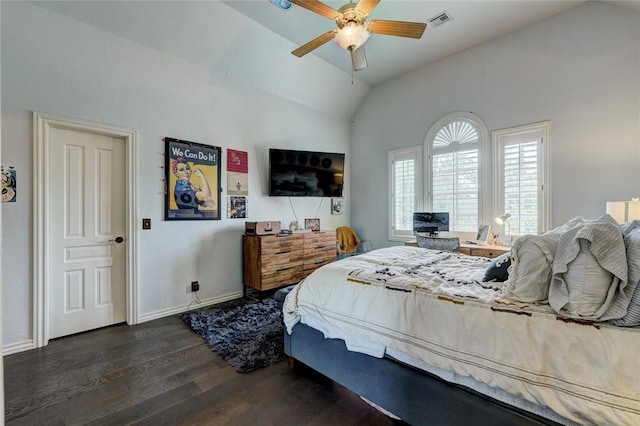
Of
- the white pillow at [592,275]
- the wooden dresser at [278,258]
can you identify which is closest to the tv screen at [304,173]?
the wooden dresser at [278,258]

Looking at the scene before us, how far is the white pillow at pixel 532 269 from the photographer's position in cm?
140

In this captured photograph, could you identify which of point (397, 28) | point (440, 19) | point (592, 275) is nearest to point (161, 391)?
point (592, 275)

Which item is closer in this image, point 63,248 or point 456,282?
point 456,282

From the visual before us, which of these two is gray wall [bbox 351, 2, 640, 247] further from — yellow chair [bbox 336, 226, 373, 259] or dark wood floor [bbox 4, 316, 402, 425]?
dark wood floor [bbox 4, 316, 402, 425]

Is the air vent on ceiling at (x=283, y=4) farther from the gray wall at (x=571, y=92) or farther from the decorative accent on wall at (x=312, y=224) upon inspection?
the decorative accent on wall at (x=312, y=224)

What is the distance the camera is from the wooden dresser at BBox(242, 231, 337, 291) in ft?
12.1

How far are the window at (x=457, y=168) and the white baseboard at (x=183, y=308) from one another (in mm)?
3301

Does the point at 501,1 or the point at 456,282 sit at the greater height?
the point at 501,1

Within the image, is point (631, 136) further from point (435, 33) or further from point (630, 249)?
point (630, 249)

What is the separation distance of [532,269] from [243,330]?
8.28 ft

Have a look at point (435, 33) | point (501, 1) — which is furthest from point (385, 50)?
point (501, 1)

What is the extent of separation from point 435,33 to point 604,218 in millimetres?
3370

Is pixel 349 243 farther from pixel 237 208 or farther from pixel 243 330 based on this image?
pixel 243 330

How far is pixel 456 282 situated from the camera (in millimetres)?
1786
